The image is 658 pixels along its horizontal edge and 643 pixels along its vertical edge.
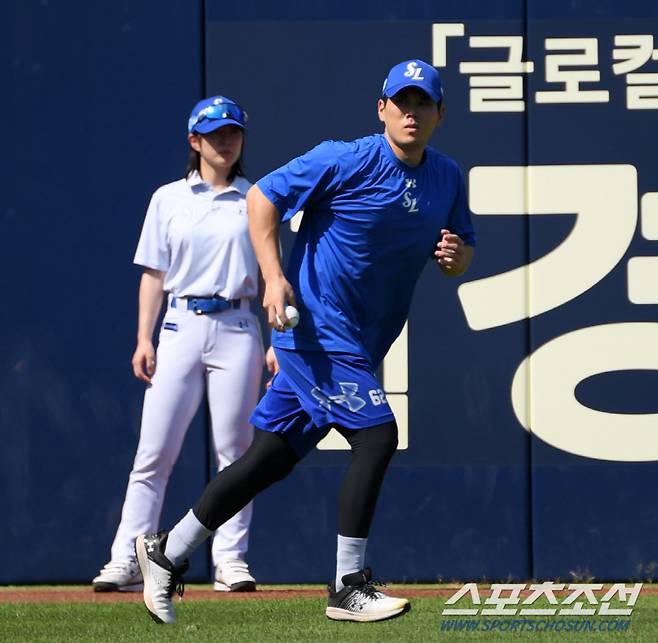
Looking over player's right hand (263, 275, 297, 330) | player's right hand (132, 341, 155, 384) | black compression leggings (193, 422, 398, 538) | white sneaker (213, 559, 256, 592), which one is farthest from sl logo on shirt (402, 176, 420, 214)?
white sneaker (213, 559, 256, 592)

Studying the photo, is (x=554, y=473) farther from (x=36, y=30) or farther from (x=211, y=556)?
(x=36, y=30)

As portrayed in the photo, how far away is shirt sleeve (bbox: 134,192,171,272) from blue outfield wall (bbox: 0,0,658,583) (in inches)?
13.6

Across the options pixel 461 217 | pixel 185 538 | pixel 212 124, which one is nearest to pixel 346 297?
pixel 461 217

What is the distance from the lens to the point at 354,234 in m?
4.68

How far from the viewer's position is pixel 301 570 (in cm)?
649

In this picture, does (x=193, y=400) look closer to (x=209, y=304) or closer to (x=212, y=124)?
(x=209, y=304)

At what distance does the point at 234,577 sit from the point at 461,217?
6.47 feet

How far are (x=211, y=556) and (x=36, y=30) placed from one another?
7.76ft

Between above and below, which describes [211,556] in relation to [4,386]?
below

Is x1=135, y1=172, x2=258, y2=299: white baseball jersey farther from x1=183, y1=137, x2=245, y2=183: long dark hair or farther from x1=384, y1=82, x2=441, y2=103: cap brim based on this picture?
x1=384, y1=82, x2=441, y2=103: cap brim

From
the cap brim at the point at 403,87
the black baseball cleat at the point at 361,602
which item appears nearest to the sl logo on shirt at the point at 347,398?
the black baseball cleat at the point at 361,602

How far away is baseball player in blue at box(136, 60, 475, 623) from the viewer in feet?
15.1

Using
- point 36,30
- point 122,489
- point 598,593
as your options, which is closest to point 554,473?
point 598,593

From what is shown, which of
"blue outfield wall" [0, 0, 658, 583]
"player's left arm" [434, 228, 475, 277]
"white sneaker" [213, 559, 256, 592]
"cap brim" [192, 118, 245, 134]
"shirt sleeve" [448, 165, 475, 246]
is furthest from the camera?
"blue outfield wall" [0, 0, 658, 583]
